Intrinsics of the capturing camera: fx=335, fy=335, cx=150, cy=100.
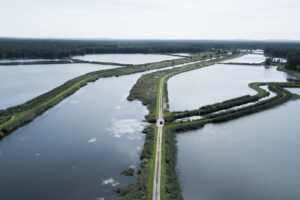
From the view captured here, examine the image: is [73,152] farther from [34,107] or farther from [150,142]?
[34,107]

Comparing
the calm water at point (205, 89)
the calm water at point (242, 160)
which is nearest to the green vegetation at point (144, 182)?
the calm water at point (242, 160)

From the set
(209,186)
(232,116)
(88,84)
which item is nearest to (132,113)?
Result: (232,116)

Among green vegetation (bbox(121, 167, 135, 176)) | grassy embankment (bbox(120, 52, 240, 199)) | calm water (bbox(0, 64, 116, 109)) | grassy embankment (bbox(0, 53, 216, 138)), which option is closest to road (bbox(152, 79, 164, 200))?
grassy embankment (bbox(120, 52, 240, 199))

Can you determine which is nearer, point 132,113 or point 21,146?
point 21,146

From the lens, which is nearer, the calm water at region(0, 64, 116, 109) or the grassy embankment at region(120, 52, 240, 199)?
the grassy embankment at region(120, 52, 240, 199)

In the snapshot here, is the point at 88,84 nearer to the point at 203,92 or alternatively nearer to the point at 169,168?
the point at 203,92

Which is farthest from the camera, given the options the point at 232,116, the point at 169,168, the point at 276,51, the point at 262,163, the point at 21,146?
the point at 276,51

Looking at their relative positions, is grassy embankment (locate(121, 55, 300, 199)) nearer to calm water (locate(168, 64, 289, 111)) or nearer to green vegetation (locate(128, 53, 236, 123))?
green vegetation (locate(128, 53, 236, 123))
